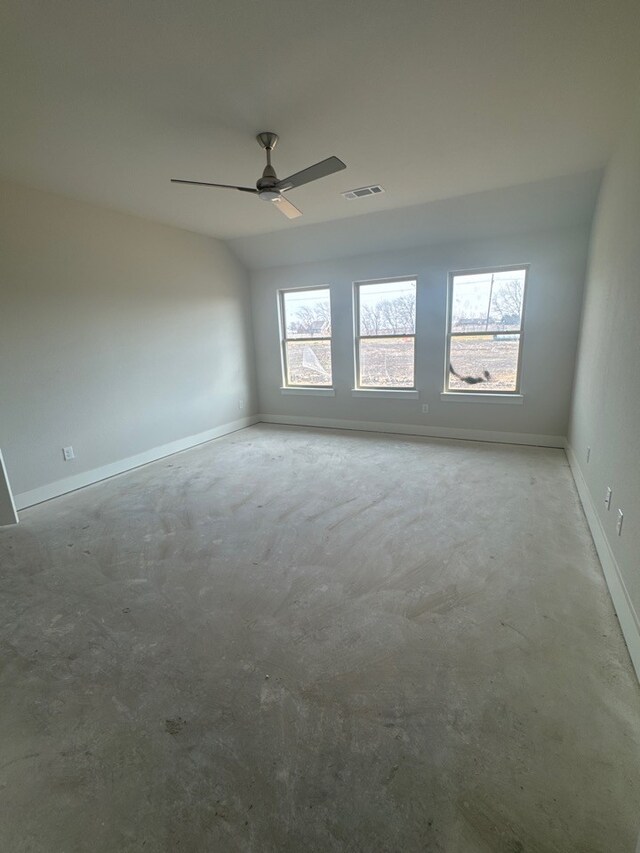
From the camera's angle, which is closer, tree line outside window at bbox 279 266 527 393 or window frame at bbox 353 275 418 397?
tree line outside window at bbox 279 266 527 393

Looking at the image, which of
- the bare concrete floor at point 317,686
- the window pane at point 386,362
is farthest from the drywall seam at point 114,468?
the window pane at point 386,362

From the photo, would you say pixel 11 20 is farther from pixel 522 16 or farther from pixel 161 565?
pixel 161 565

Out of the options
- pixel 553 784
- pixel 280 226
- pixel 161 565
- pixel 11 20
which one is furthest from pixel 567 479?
pixel 11 20

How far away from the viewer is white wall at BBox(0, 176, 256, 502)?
10.6ft

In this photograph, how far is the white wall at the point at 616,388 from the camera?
182 cm

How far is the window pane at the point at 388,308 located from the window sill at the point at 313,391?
39.3 inches

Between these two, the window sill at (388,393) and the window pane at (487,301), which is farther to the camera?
the window sill at (388,393)

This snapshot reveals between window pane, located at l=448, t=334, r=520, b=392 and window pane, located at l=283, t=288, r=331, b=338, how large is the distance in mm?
1904

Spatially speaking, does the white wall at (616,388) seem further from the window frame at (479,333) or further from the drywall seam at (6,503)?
the drywall seam at (6,503)

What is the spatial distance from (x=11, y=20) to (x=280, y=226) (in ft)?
10.8

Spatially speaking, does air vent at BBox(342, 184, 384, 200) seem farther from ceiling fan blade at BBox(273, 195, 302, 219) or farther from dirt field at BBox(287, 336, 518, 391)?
dirt field at BBox(287, 336, 518, 391)

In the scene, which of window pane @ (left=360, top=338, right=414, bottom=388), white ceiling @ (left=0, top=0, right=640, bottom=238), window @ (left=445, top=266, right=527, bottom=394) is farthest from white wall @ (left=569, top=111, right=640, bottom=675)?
window pane @ (left=360, top=338, right=414, bottom=388)

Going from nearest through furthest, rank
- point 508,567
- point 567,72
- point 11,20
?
1. point 11,20
2. point 567,72
3. point 508,567

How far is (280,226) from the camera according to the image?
4645mm
